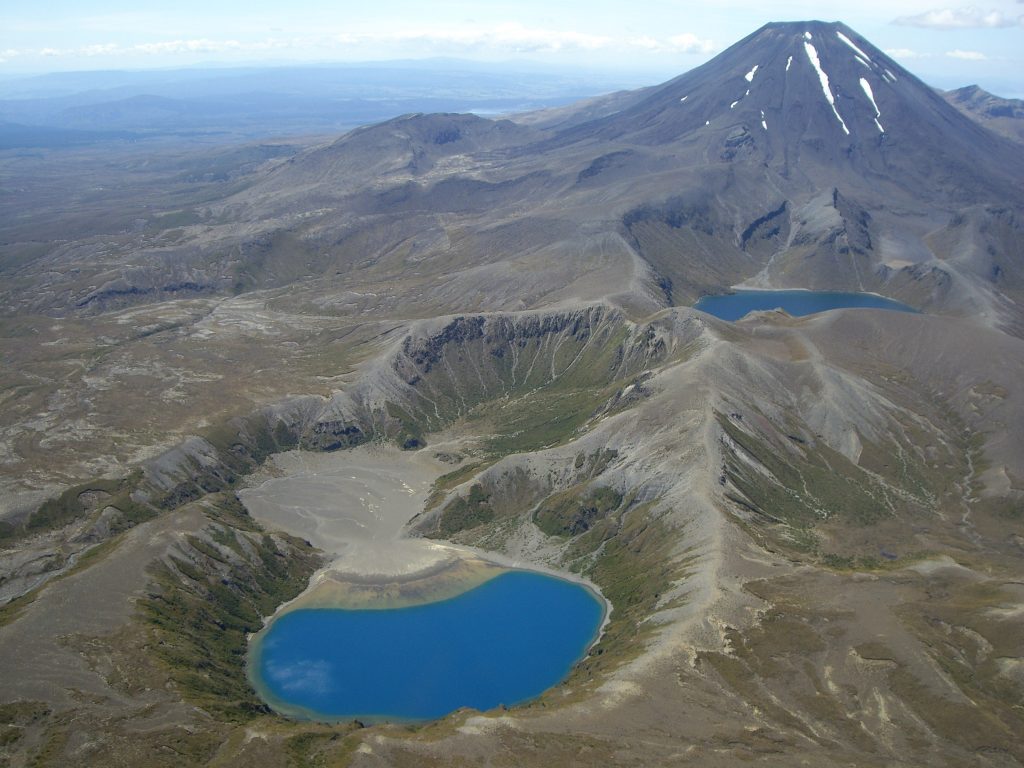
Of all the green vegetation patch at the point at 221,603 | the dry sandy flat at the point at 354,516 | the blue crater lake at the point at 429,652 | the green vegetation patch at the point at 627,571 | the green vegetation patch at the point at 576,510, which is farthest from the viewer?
the green vegetation patch at the point at 576,510

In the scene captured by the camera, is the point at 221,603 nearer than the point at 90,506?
Yes

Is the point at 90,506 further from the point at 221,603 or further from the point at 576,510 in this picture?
the point at 576,510

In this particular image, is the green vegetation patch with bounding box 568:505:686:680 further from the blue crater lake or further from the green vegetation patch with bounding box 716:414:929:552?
the green vegetation patch with bounding box 716:414:929:552

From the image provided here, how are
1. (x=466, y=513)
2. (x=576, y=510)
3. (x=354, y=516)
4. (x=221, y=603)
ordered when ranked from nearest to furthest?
(x=221, y=603) < (x=576, y=510) < (x=466, y=513) < (x=354, y=516)

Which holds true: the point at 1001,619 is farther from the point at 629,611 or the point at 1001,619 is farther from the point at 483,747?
the point at 483,747

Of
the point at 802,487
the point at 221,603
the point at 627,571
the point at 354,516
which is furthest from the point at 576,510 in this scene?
the point at 221,603

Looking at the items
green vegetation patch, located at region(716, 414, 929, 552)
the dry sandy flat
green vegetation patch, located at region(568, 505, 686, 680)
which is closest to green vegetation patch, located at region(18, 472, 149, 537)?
the dry sandy flat

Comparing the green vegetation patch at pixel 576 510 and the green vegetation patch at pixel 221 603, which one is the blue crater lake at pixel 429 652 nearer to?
the green vegetation patch at pixel 221 603

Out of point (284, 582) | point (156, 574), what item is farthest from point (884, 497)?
point (156, 574)

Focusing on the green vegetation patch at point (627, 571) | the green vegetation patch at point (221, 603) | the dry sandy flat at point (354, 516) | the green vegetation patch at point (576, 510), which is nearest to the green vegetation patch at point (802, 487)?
the green vegetation patch at point (627, 571)
